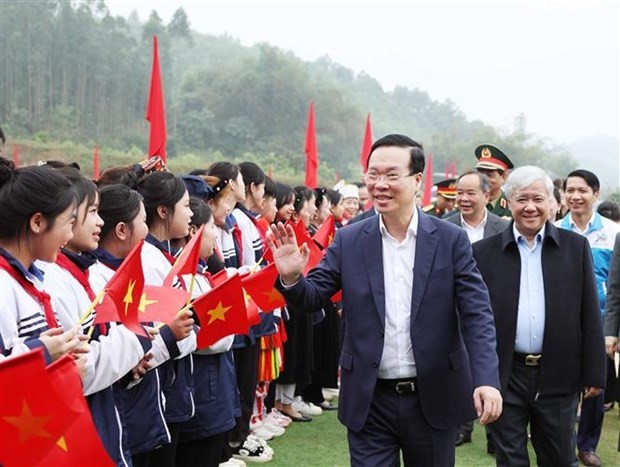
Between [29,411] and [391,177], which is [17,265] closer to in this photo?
[29,411]

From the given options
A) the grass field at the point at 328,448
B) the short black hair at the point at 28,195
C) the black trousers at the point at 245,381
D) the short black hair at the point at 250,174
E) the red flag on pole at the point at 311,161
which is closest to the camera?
the short black hair at the point at 28,195

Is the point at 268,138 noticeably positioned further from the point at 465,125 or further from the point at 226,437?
the point at 465,125

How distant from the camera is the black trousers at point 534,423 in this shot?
3553 millimetres

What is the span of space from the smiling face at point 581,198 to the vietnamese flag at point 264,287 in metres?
2.74

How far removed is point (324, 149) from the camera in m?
47.5

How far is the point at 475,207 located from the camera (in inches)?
209

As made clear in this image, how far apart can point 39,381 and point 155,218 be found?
1745 mm

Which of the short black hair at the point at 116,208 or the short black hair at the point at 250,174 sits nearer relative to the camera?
the short black hair at the point at 116,208

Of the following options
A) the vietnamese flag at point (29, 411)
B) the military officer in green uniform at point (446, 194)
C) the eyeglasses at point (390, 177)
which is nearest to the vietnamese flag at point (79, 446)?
the vietnamese flag at point (29, 411)

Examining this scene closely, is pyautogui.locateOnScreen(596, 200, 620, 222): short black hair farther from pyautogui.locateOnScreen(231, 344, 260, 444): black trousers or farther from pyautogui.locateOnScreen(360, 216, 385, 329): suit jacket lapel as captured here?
pyautogui.locateOnScreen(360, 216, 385, 329): suit jacket lapel

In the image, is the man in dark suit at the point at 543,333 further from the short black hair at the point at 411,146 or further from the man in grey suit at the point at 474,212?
the man in grey suit at the point at 474,212

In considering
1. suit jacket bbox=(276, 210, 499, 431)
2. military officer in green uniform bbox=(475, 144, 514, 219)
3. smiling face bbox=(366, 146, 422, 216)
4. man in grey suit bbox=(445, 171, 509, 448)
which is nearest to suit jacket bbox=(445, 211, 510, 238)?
man in grey suit bbox=(445, 171, 509, 448)

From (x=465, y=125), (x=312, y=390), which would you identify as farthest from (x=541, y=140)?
(x=312, y=390)

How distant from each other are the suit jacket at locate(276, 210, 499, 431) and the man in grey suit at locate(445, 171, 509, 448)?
234 centimetres
